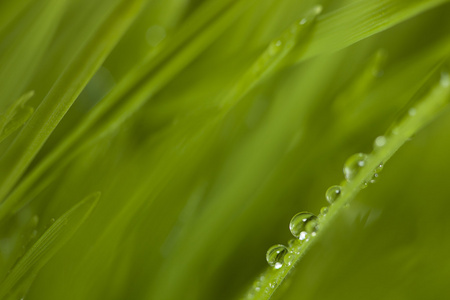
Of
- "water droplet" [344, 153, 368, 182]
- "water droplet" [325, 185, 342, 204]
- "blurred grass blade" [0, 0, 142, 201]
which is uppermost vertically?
"blurred grass blade" [0, 0, 142, 201]

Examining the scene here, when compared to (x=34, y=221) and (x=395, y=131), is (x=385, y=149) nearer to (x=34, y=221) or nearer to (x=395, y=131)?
(x=395, y=131)

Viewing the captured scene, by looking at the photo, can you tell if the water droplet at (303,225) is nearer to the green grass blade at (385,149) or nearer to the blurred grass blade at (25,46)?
the green grass blade at (385,149)

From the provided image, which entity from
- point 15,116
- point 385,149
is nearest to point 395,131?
point 385,149

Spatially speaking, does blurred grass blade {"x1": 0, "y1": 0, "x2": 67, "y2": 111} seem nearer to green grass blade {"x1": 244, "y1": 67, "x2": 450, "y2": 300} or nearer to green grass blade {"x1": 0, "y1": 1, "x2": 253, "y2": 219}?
green grass blade {"x1": 0, "y1": 1, "x2": 253, "y2": 219}

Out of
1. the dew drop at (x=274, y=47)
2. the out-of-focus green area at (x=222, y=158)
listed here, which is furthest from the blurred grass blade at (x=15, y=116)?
the dew drop at (x=274, y=47)

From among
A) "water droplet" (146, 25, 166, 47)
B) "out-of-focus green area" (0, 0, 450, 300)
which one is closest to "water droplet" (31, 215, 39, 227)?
"out-of-focus green area" (0, 0, 450, 300)

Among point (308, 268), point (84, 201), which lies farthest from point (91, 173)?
point (308, 268)

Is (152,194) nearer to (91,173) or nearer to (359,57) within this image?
(91,173)
